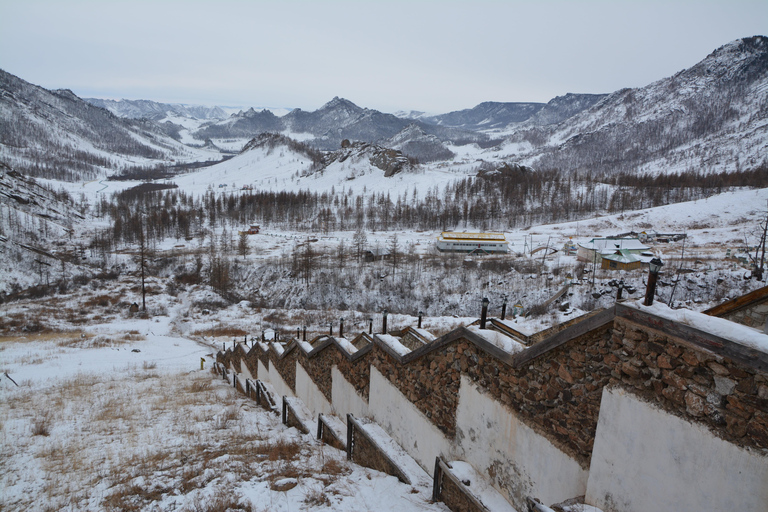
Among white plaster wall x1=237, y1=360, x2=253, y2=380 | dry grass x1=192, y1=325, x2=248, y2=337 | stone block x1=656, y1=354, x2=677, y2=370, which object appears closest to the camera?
stone block x1=656, y1=354, x2=677, y2=370

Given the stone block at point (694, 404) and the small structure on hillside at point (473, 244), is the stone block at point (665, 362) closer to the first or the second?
the stone block at point (694, 404)

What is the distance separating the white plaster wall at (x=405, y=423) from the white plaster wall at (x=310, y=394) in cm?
247

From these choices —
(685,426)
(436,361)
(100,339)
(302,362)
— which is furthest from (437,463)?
(100,339)

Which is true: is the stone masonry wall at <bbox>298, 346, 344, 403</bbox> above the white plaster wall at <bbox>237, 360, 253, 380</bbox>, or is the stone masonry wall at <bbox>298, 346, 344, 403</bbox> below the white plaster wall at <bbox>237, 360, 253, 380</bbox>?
above

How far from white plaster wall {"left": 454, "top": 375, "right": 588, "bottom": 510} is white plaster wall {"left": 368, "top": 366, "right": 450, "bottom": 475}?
54cm

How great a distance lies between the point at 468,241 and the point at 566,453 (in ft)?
171

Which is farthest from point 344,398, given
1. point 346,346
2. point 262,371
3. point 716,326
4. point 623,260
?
point 623,260

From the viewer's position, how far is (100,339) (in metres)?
24.9

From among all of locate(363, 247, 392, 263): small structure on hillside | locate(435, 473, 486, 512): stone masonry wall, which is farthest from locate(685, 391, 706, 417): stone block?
locate(363, 247, 392, 263): small structure on hillside

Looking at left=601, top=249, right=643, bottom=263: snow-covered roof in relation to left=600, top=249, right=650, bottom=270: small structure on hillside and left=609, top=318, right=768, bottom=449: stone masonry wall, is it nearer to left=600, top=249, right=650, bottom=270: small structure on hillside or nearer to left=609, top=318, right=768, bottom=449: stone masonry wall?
left=600, top=249, right=650, bottom=270: small structure on hillside

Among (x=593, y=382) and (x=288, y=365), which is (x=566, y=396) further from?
(x=288, y=365)

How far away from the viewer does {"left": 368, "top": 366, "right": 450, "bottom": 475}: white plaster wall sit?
585 cm

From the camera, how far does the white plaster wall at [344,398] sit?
7.83 m

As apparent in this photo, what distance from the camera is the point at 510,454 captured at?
4.61 meters
